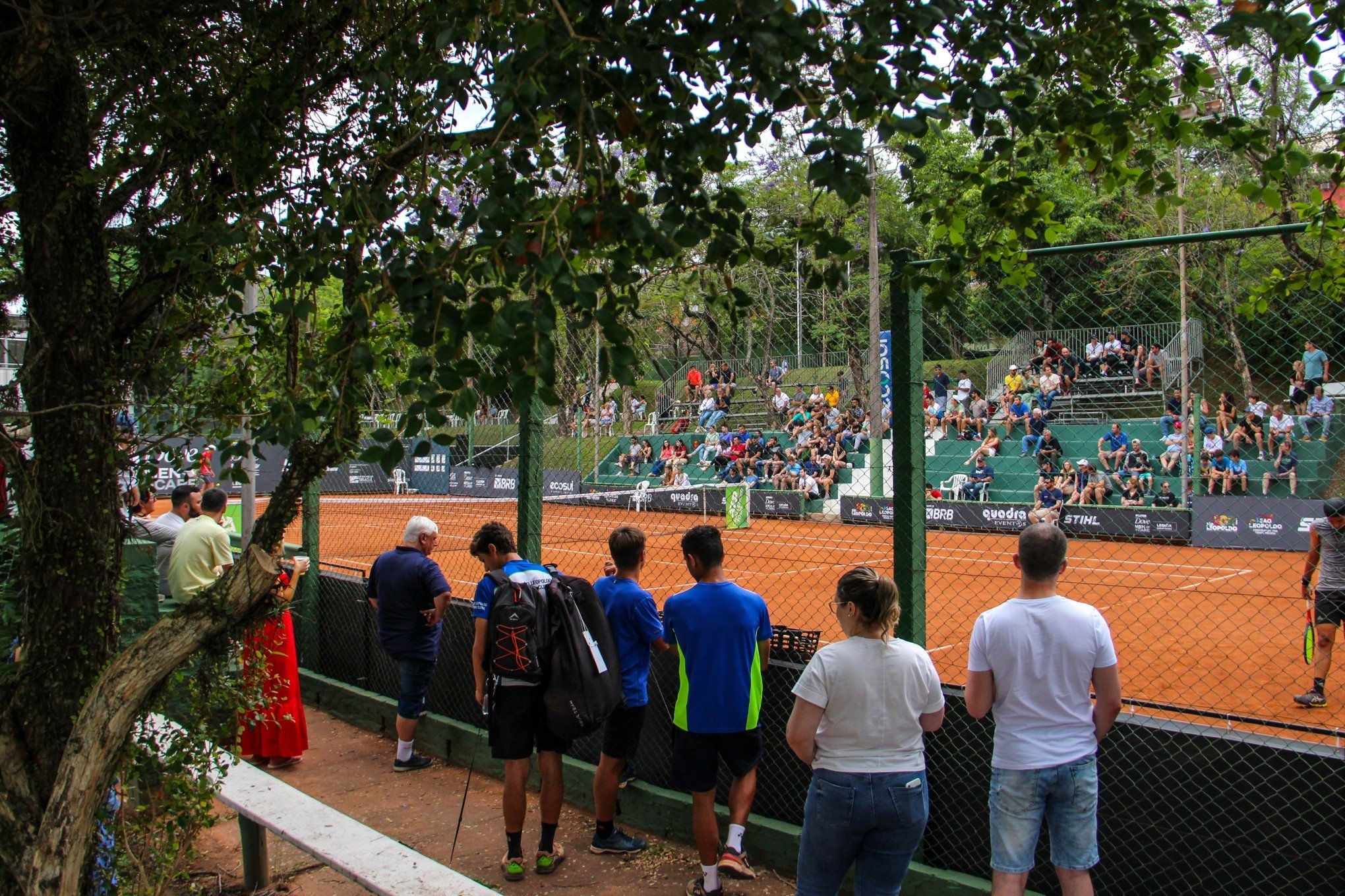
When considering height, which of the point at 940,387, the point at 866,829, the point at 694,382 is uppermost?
the point at 694,382

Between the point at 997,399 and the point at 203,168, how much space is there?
20.5ft

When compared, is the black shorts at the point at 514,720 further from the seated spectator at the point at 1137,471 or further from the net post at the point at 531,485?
the seated spectator at the point at 1137,471

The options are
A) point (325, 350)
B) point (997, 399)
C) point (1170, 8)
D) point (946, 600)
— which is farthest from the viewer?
point (946, 600)

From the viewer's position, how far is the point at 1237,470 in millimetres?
7934

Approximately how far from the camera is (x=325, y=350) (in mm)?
2656

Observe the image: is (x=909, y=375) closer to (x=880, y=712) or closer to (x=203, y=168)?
(x=880, y=712)

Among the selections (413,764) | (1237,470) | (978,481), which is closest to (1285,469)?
(1237,470)

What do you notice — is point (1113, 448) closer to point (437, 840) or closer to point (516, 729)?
point (516, 729)

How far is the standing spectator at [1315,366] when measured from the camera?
492 centimetres

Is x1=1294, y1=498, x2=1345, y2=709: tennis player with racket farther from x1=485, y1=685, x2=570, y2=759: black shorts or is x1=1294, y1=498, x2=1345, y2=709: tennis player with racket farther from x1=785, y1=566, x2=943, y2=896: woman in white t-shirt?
x1=485, y1=685, x2=570, y2=759: black shorts

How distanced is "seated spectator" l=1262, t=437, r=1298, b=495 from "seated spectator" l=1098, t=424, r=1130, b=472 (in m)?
1.12

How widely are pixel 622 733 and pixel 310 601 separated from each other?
15.7 feet

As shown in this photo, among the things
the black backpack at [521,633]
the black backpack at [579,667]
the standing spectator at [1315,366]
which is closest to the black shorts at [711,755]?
the black backpack at [579,667]

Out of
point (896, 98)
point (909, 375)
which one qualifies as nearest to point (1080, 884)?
point (909, 375)
